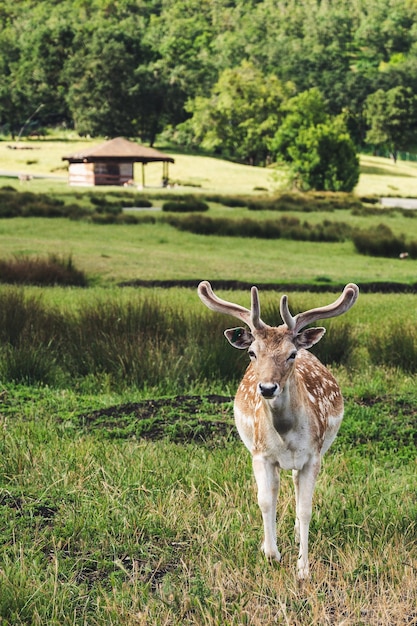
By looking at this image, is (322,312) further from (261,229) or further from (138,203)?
(138,203)

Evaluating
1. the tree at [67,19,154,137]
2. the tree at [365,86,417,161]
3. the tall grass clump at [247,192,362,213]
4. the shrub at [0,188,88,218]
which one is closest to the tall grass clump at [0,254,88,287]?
the shrub at [0,188,88,218]

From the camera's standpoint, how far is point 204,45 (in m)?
152

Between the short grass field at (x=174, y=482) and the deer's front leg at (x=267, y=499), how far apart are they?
215 mm

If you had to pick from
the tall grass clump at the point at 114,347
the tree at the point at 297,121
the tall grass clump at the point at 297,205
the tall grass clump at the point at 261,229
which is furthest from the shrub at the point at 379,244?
the tree at the point at 297,121

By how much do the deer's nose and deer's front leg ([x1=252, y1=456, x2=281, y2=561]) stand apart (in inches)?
25.0

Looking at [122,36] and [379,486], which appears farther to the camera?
[122,36]

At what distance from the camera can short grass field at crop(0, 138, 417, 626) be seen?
14.4 ft

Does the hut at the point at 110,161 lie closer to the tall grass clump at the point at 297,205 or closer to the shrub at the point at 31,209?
the tall grass clump at the point at 297,205

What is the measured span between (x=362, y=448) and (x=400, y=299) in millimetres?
9528

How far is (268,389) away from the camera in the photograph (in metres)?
3.58

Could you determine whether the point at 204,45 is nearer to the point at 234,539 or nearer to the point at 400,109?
the point at 400,109

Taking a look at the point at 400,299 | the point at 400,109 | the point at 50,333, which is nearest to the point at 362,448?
the point at 50,333

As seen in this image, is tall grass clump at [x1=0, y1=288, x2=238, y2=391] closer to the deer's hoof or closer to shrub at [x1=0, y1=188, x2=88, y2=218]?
the deer's hoof

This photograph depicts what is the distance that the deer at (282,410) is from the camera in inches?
149
